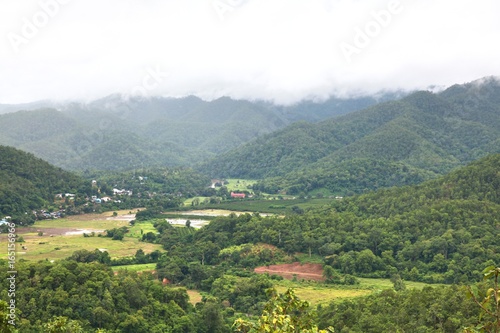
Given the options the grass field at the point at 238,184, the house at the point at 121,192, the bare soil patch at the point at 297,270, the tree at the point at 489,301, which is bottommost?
the bare soil patch at the point at 297,270

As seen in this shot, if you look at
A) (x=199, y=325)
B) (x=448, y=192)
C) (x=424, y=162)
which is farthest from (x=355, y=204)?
(x=424, y=162)

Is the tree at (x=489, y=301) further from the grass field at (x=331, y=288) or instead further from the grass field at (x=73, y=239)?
the grass field at (x=73, y=239)

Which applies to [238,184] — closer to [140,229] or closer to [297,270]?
[140,229]

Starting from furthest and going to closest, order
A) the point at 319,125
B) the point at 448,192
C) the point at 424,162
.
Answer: the point at 319,125, the point at 424,162, the point at 448,192

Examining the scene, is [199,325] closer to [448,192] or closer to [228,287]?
[228,287]

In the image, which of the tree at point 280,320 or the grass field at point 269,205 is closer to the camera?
the tree at point 280,320

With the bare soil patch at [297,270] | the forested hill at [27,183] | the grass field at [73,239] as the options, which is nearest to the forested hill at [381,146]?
the grass field at [73,239]
